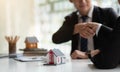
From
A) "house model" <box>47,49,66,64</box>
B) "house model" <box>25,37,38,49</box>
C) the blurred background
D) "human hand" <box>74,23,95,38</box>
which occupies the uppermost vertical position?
the blurred background

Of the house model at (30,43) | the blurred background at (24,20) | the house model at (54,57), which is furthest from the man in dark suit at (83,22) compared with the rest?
the blurred background at (24,20)

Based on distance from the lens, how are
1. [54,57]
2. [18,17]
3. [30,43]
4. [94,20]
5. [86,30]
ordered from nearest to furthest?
[54,57], [86,30], [94,20], [30,43], [18,17]

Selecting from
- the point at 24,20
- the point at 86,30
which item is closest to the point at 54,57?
the point at 86,30

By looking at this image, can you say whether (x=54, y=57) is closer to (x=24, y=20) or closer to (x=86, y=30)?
(x=86, y=30)


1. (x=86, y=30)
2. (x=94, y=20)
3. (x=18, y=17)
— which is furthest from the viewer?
(x=18, y=17)

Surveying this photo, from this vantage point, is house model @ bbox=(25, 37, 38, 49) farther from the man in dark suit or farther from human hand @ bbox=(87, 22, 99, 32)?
human hand @ bbox=(87, 22, 99, 32)

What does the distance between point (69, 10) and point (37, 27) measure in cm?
103

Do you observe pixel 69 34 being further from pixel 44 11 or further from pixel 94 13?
pixel 44 11

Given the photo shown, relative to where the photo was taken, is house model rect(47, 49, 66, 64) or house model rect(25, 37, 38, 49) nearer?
house model rect(47, 49, 66, 64)

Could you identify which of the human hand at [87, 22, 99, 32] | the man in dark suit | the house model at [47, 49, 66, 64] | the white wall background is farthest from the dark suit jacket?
the white wall background

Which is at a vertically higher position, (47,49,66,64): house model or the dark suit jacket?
the dark suit jacket

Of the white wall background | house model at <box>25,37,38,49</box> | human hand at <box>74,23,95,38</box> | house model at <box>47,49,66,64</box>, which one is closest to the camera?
house model at <box>47,49,66,64</box>

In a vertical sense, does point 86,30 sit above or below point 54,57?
above

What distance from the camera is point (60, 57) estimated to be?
67.3 inches
